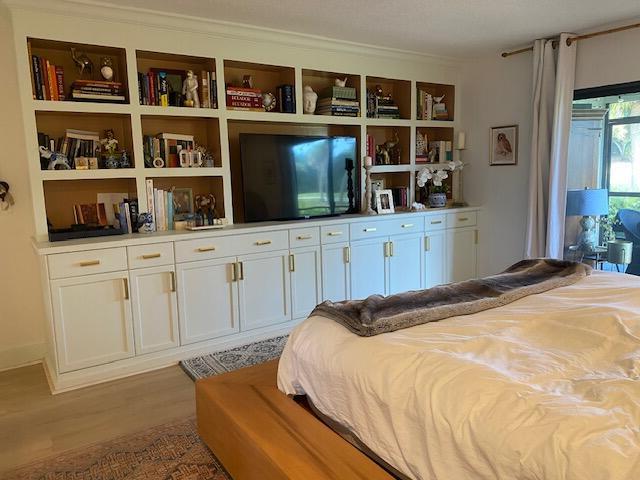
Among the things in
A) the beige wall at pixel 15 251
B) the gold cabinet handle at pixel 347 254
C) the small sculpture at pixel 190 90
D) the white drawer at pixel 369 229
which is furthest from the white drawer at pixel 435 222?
the beige wall at pixel 15 251

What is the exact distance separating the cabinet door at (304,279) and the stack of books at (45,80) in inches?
76.0

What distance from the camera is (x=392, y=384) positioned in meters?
1.54

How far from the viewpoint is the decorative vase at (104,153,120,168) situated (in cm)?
332

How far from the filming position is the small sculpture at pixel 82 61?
327 centimetres

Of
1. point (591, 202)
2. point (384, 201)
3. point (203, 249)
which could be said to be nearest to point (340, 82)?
point (384, 201)

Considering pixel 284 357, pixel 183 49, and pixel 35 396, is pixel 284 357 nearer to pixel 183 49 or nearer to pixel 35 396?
pixel 35 396

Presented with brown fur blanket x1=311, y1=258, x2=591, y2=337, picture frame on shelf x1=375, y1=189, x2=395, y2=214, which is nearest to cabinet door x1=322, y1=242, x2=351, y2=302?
picture frame on shelf x1=375, y1=189, x2=395, y2=214

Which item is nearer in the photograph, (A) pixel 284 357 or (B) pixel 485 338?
(B) pixel 485 338

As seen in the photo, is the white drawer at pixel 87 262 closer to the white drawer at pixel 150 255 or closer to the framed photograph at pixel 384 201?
the white drawer at pixel 150 255

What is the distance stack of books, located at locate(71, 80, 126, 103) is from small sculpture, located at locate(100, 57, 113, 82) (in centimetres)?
5

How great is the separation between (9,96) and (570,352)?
11.9 ft

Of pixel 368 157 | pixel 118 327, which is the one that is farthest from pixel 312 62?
pixel 118 327

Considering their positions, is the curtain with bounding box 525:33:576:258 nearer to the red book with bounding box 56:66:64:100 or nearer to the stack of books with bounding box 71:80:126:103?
the stack of books with bounding box 71:80:126:103

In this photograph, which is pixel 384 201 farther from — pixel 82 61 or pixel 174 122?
pixel 82 61
